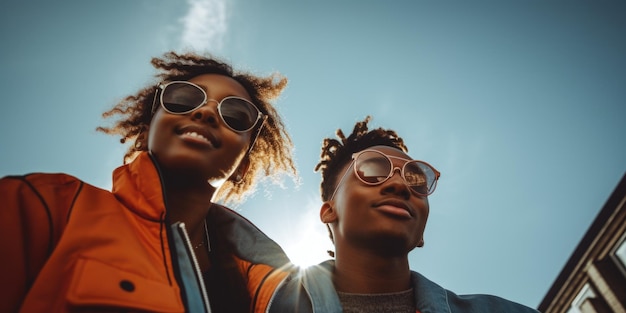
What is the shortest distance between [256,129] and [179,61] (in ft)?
4.02

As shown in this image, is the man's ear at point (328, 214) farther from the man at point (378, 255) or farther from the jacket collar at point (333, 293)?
the jacket collar at point (333, 293)

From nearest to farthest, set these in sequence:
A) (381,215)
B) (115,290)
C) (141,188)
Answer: (115,290) < (141,188) < (381,215)

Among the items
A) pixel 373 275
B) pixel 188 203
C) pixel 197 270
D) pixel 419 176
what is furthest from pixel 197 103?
pixel 419 176

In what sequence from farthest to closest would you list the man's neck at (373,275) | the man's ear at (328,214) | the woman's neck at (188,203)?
the man's ear at (328,214) → the man's neck at (373,275) → the woman's neck at (188,203)

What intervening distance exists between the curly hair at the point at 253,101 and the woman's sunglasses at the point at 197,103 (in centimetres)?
65

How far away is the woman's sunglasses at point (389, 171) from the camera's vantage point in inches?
118

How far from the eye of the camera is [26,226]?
1.21 meters

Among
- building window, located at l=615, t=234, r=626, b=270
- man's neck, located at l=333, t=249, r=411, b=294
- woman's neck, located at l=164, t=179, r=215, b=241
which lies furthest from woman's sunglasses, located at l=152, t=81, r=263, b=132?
building window, located at l=615, t=234, r=626, b=270

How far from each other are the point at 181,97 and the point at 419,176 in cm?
226

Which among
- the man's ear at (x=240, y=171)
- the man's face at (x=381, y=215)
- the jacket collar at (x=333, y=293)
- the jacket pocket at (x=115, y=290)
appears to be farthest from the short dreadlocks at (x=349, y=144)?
the jacket pocket at (x=115, y=290)

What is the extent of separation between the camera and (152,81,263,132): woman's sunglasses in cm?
235

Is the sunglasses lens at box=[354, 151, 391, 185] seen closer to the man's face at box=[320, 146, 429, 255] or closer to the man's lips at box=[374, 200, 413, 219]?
the man's face at box=[320, 146, 429, 255]

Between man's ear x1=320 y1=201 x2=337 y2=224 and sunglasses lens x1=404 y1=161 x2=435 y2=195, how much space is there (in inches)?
31.3

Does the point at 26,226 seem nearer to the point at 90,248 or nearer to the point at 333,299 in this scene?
the point at 90,248
